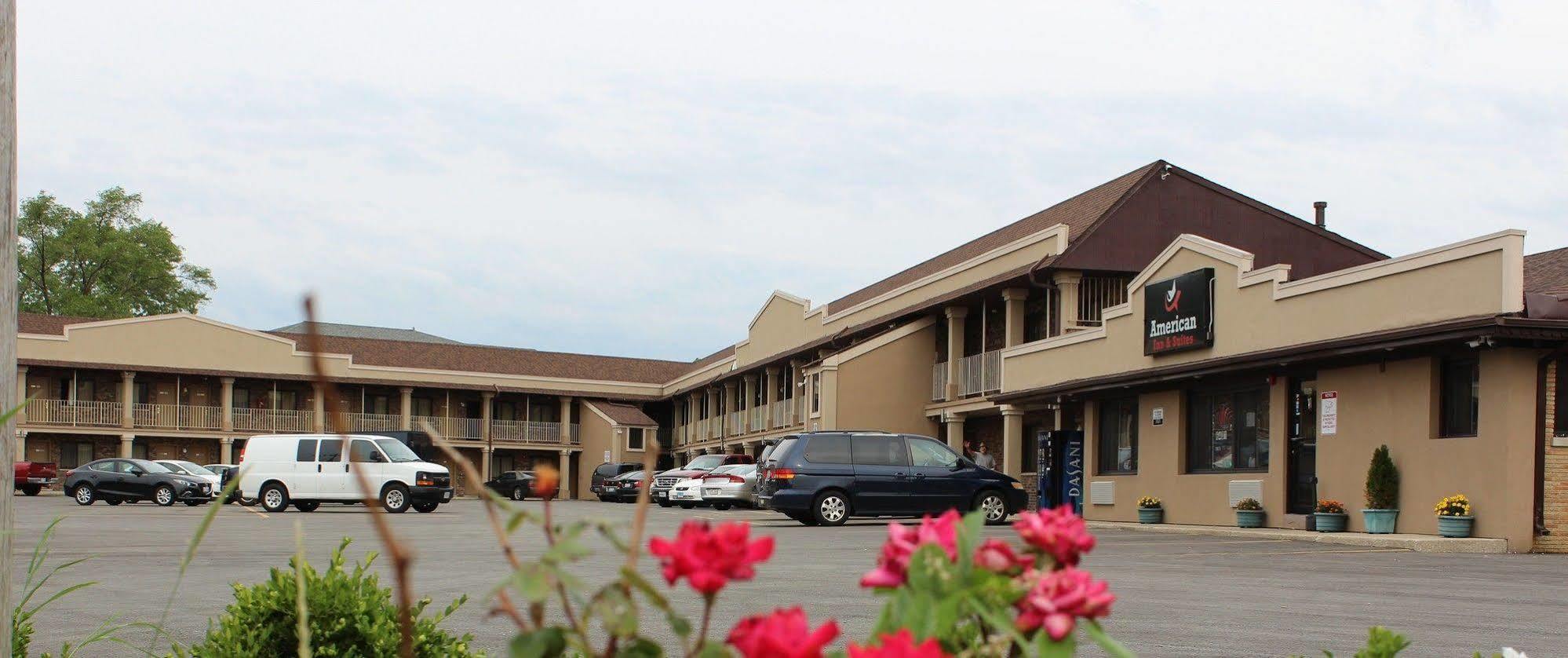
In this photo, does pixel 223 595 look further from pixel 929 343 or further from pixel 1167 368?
pixel 929 343

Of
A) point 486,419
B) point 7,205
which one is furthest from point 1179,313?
point 486,419

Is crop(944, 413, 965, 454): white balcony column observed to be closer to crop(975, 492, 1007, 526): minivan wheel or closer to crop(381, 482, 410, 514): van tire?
crop(975, 492, 1007, 526): minivan wheel

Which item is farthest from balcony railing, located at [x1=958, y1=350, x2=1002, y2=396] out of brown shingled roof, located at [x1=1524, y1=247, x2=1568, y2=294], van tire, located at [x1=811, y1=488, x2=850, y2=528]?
brown shingled roof, located at [x1=1524, y1=247, x2=1568, y2=294]

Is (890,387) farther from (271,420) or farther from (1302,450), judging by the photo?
(271,420)

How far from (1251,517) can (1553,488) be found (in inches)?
211

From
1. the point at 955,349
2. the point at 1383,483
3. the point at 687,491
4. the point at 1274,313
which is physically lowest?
the point at 687,491

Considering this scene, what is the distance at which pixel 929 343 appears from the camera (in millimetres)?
37469

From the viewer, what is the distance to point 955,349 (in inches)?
1399

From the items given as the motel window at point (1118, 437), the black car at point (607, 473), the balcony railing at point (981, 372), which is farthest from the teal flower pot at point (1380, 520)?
the black car at point (607, 473)

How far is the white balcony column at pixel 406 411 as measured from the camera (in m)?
59.6

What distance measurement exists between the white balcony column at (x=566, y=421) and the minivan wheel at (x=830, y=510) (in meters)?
38.3

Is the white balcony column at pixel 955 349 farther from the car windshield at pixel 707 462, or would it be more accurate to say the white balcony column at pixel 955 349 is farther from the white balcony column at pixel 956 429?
the car windshield at pixel 707 462

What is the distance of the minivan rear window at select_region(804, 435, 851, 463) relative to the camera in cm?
2495

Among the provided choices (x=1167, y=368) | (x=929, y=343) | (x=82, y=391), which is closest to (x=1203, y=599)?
(x=1167, y=368)
